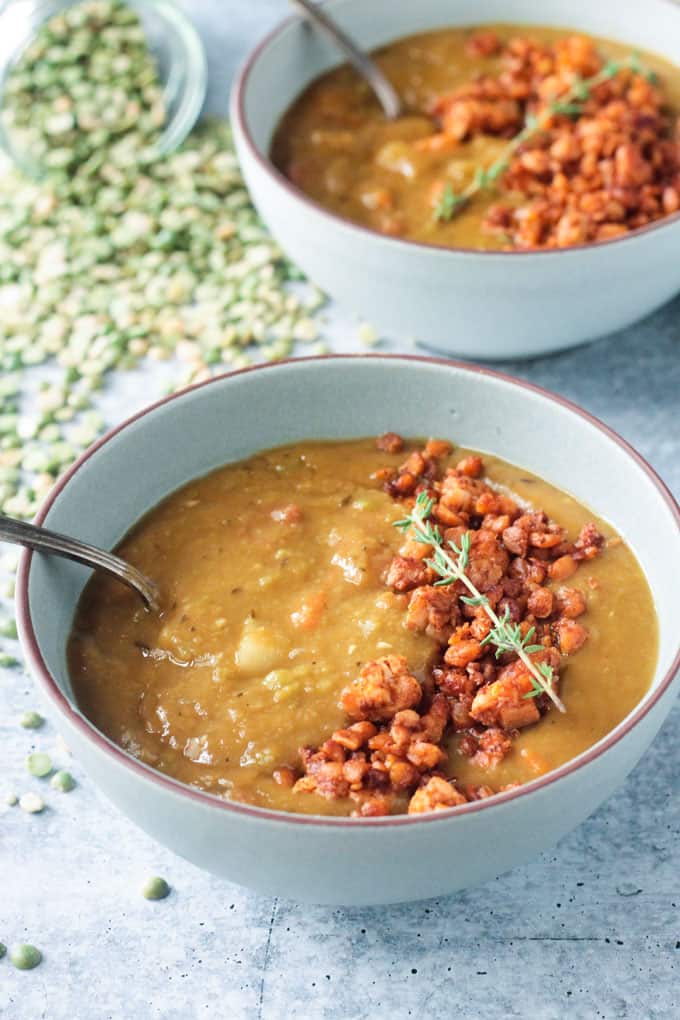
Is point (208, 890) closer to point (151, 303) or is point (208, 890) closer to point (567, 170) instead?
point (151, 303)

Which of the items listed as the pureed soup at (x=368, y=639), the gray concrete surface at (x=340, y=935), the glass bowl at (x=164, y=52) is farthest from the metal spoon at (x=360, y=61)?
the gray concrete surface at (x=340, y=935)

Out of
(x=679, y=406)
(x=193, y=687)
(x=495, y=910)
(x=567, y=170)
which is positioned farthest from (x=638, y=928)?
(x=567, y=170)

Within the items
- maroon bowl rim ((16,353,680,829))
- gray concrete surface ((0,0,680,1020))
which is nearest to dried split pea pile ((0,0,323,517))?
maroon bowl rim ((16,353,680,829))

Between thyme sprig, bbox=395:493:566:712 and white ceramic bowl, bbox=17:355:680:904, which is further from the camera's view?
thyme sprig, bbox=395:493:566:712

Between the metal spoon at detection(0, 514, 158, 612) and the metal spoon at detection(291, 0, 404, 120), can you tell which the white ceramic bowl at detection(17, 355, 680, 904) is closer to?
the metal spoon at detection(0, 514, 158, 612)

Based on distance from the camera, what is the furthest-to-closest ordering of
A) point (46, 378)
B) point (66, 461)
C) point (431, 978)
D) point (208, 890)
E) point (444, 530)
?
point (46, 378), point (66, 461), point (444, 530), point (208, 890), point (431, 978)
